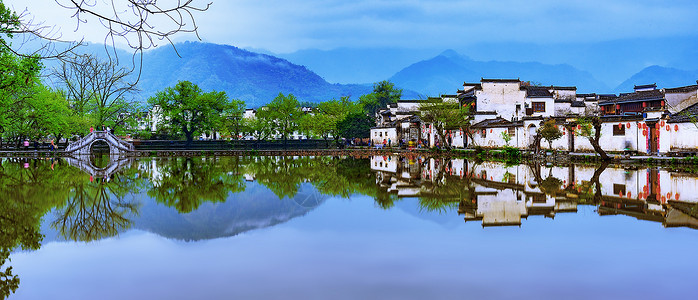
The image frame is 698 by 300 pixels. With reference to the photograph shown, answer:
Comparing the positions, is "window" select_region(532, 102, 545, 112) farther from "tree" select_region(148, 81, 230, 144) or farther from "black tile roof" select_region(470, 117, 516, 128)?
"tree" select_region(148, 81, 230, 144)

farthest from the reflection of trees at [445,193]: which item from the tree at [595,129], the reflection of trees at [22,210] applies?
the tree at [595,129]

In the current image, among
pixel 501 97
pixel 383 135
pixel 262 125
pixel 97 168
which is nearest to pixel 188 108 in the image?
pixel 262 125

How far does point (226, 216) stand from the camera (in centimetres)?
1141

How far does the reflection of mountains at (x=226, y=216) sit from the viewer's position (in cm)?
978

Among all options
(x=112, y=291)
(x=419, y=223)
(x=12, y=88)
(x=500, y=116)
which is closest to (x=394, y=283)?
(x=112, y=291)

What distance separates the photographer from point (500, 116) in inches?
1804

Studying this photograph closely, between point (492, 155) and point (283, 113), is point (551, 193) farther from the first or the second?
point (283, 113)

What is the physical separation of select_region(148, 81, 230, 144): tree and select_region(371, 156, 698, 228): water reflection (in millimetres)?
35809

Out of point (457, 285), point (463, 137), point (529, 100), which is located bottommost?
point (457, 285)

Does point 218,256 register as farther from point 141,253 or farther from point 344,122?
point 344,122

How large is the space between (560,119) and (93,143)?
4188 cm

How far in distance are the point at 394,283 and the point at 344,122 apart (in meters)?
54.4

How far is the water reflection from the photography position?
1130 cm

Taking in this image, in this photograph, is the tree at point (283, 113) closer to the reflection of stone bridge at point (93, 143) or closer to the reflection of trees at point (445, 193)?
the reflection of stone bridge at point (93, 143)
